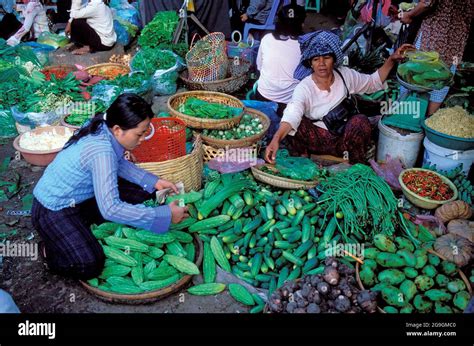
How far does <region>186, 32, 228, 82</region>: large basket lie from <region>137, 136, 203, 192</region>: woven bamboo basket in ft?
5.70

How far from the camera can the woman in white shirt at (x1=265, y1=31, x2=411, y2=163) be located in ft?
13.2

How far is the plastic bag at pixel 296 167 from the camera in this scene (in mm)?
3857

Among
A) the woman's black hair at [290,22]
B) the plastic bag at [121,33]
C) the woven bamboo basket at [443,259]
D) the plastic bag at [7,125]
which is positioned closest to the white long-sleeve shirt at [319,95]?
the woman's black hair at [290,22]

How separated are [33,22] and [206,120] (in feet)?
18.1

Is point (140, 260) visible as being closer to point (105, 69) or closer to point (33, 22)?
point (105, 69)

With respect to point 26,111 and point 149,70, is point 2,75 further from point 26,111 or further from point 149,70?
point 149,70

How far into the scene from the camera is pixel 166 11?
7.50 m

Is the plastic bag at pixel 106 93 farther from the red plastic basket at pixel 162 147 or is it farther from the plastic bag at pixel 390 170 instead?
the plastic bag at pixel 390 170

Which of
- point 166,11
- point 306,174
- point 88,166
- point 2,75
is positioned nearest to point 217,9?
point 166,11

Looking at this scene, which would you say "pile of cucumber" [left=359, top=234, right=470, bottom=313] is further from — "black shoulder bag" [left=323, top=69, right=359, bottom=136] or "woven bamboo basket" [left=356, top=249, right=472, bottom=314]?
"black shoulder bag" [left=323, top=69, right=359, bottom=136]

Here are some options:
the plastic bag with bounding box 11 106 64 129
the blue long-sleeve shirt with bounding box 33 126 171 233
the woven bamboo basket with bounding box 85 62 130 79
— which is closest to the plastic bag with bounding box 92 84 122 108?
the plastic bag with bounding box 11 106 64 129

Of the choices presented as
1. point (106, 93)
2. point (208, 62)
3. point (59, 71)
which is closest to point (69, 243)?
point (106, 93)

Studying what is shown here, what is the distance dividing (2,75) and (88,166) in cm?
398

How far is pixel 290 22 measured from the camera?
182 inches
